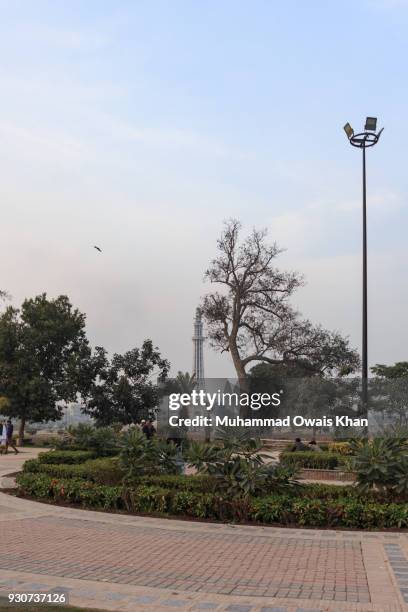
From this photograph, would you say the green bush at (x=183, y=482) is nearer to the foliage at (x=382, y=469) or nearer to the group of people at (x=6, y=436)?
the foliage at (x=382, y=469)

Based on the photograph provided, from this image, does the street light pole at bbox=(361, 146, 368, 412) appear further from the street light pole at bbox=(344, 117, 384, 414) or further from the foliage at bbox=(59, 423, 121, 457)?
the foliage at bbox=(59, 423, 121, 457)

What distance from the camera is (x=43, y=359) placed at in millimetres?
34719

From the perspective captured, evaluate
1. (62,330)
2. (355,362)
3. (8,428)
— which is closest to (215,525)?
(8,428)

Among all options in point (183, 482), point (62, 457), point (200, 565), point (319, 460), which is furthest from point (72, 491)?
point (319, 460)

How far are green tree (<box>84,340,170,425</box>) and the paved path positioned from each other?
24.6 metres

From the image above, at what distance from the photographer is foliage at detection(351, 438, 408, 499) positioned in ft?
34.5

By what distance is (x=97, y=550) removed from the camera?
28.2 feet

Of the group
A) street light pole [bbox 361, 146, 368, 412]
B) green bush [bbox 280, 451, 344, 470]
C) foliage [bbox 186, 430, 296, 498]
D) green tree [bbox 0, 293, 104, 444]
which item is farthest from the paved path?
green tree [bbox 0, 293, 104, 444]

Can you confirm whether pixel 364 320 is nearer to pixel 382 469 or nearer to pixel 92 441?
pixel 92 441

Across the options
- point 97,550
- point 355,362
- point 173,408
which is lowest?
point 97,550

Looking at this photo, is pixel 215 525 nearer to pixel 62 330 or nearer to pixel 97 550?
pixel 97 550

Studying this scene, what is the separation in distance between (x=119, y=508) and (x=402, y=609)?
22.1 feet

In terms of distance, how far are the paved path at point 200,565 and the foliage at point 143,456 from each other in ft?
4.87

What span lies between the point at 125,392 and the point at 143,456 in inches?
918
